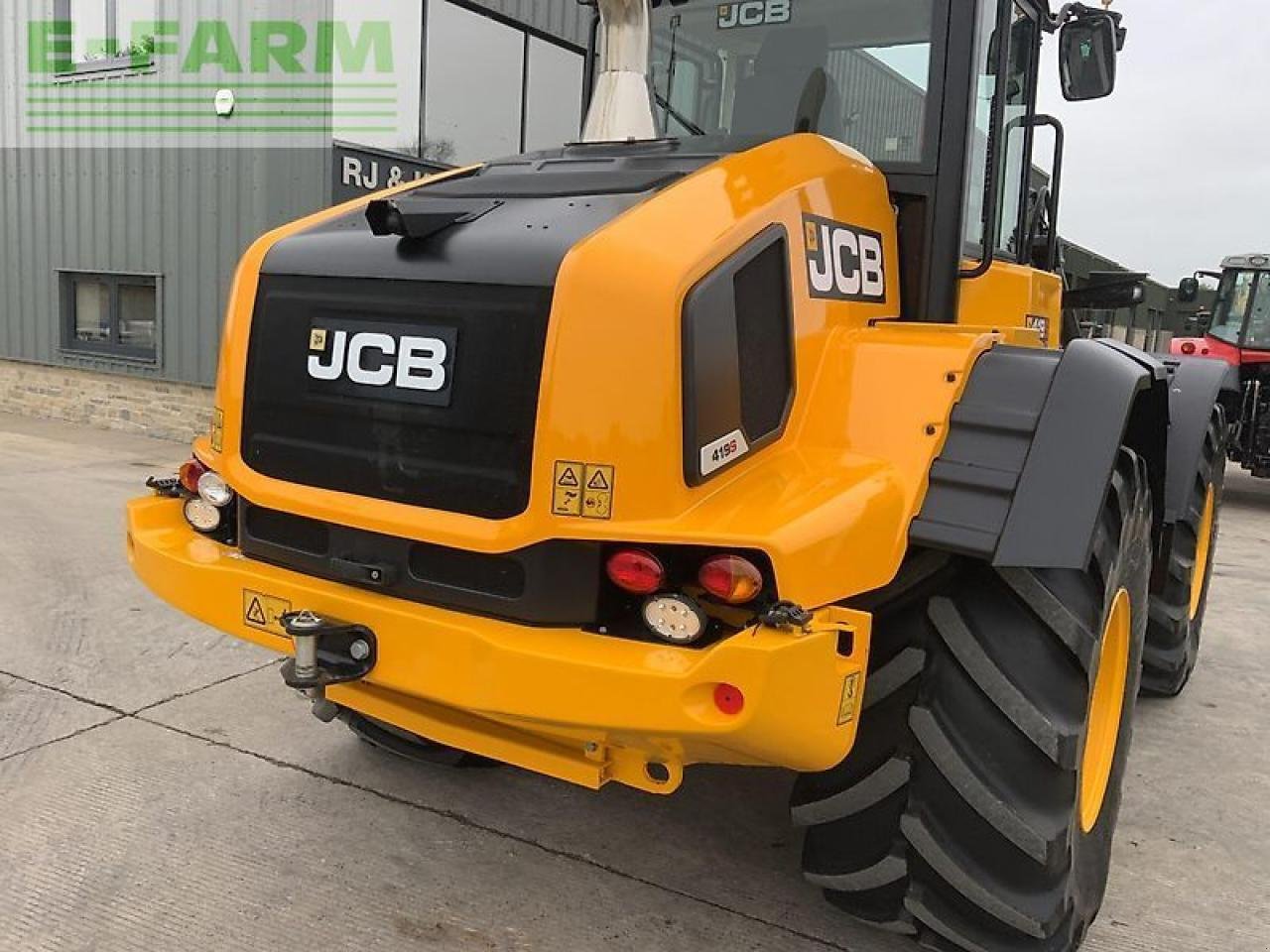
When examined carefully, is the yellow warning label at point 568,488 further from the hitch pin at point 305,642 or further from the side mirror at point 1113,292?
the side mirror at point 1113,292

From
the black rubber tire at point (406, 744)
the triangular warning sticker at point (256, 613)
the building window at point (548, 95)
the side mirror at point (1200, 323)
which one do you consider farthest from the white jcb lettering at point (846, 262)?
the side mirror at point (1200, 323)

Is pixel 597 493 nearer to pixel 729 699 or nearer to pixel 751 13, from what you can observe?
pixel 729 699

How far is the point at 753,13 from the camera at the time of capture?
3.58 meters

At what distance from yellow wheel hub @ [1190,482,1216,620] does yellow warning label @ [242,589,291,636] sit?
414 centimetres

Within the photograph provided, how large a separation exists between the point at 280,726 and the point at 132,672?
0.89 metres

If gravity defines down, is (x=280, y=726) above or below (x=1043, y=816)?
below

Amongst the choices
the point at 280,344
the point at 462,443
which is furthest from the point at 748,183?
the point at 280,344

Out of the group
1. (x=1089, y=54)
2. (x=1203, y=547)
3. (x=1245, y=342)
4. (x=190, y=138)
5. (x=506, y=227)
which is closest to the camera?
(x=506, y=227)

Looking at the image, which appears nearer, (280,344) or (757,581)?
(757,581)

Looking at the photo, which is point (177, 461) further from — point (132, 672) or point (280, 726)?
point (280, 726)

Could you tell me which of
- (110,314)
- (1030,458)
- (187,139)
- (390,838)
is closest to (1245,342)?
(187,139)

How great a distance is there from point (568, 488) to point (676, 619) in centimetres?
36

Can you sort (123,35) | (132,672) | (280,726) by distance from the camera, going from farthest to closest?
(123,35)
(132,672)
(280,726)

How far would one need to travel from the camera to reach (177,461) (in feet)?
32.2
